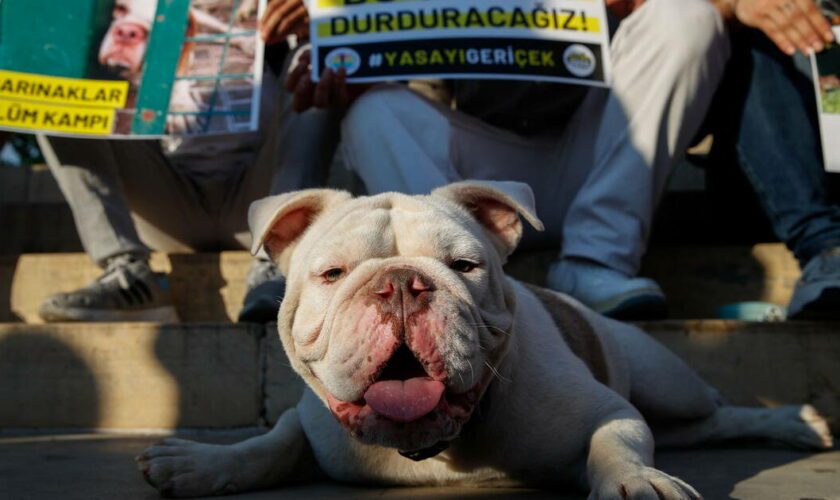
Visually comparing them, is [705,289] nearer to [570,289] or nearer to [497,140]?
[570,289]

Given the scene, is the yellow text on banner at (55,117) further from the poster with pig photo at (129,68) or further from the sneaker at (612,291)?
the sneaker at (612,291)

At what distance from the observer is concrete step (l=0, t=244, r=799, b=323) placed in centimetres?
411

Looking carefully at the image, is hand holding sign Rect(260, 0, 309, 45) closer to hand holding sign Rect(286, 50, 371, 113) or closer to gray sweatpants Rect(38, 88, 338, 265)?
hand holding sign Rect(286, 50, 371, 113)

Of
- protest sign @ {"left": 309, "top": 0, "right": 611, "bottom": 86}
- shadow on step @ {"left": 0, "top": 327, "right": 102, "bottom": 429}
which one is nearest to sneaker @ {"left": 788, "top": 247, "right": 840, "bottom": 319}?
protest sign @ {"left": 309, "top": 0, "right": 611, "bottom": 86}

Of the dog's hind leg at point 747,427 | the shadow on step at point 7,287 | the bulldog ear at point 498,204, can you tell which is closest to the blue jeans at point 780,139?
the dog's hind leg at point 747,427

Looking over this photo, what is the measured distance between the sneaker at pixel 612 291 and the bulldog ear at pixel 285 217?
4.26ft

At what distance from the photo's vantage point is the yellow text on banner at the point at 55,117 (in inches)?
150

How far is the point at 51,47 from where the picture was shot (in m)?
3.92

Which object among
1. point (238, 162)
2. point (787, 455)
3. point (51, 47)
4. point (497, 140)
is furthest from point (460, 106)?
point (787, 455)

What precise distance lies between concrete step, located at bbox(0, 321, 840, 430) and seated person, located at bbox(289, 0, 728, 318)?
32 cm

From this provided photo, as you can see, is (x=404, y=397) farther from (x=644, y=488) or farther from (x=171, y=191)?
(x=171, y=191)

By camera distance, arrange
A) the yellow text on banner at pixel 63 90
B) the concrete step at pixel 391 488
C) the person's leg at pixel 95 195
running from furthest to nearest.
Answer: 1. the person's leg at pixel 95 195
2. the yellow text on banner at pixel 63 90
3. the concrete step at pixel 391 488

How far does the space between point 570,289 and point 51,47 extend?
7.04ft

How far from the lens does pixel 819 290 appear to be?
3.38 metres
